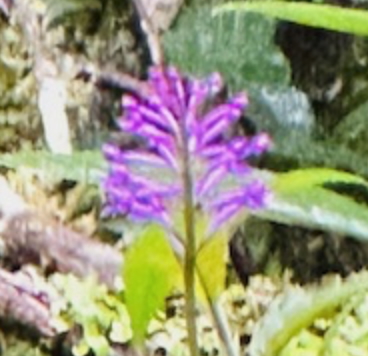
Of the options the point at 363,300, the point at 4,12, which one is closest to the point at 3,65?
the point at 4,12

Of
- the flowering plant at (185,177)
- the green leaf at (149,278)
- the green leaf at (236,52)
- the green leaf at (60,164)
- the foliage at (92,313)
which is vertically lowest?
the foliage at (92,313)

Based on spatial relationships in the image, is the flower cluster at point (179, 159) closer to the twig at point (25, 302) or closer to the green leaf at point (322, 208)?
the green leaf at point (322, 208)

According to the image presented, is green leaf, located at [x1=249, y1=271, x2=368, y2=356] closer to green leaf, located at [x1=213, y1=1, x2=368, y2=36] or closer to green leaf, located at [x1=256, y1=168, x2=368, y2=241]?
green leaf, located at [x1=256, y1=168, x2=368, y2=241]

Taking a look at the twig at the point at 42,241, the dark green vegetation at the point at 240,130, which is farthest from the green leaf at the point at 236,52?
the twig at the point at 42,241

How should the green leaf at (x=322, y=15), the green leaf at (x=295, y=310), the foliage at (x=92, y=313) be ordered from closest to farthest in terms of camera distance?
the green leaf at (x=322, y=15) → the green leaf at (x=295, y=310) → the foliage at (x=92, y=313)

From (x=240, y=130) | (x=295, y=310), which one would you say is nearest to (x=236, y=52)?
(x=240, y=130)

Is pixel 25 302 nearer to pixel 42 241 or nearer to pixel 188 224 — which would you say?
pixel 42 241

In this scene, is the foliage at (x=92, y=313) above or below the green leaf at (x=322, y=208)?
below

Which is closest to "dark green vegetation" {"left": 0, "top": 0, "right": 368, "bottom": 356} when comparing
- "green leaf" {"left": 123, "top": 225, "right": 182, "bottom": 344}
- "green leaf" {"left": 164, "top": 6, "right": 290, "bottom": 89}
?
"green leaf" {"left": 164, "top": 6, "right": 290, "bottom": 89}
